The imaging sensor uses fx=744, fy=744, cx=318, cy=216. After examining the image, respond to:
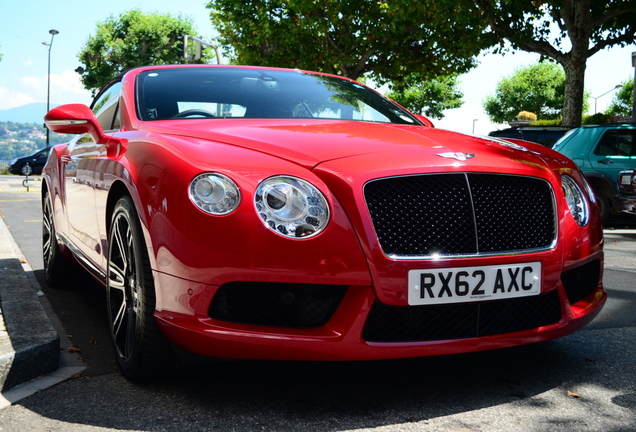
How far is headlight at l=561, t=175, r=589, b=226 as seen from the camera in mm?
3166

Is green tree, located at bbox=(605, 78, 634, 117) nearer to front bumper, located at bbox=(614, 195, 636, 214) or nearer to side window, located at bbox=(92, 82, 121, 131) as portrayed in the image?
front bumper, located at bbox=(614, 195, 636, 214)

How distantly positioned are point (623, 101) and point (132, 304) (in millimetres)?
78875

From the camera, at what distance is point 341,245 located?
8.51 feet

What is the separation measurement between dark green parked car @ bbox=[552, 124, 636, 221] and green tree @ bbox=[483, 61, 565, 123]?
66124mm

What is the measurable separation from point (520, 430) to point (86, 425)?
1.52 meters

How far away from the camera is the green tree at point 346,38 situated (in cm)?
2361

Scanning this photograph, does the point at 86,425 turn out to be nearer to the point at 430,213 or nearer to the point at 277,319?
the point at 277,319

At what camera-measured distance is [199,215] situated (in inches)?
103

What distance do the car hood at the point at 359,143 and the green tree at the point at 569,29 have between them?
44.4 feet

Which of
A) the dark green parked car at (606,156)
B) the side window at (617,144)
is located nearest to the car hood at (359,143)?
the dark green parked car at (606,156)

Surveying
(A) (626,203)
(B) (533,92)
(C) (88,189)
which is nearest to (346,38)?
(A) (626,203)

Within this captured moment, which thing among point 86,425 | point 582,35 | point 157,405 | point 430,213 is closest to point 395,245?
point 430,213

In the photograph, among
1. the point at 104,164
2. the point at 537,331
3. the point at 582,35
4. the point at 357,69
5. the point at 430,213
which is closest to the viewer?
the point at 430,213

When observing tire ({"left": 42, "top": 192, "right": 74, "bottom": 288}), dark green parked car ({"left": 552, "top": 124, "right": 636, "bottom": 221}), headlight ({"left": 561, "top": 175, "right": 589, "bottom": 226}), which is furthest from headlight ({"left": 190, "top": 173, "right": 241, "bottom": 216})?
dark green parked car ({"left": 552, "top": 124, "right": 636, "bottom": 221})
